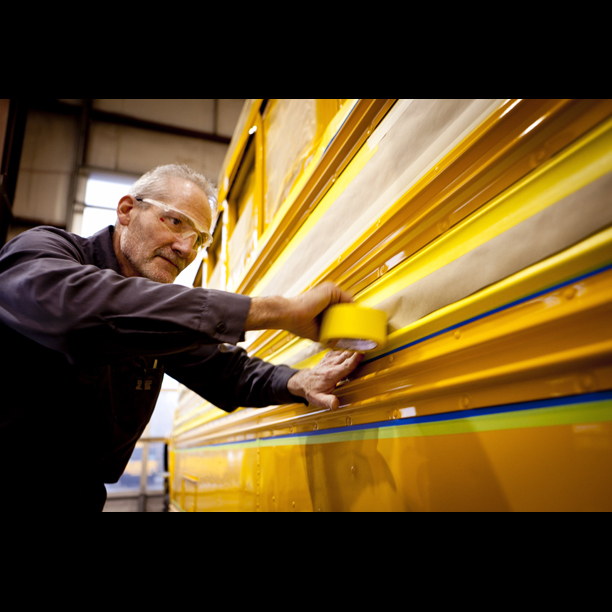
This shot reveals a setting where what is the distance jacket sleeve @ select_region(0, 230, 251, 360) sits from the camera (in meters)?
0.84

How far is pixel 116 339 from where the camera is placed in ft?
2.81

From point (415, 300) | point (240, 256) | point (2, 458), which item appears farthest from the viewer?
point (240, 256)

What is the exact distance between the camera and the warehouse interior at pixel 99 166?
271 inches

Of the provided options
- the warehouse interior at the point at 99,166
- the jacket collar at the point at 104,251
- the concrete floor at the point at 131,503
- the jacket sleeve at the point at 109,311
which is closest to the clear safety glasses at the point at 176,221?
the jacket collar at the point at 104,251

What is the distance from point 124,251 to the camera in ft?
4.68

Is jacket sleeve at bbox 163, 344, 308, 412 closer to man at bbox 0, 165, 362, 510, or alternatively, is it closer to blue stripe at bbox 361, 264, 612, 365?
man at bbox 0, 165, 362, 510

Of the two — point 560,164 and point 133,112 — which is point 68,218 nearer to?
point 133,112

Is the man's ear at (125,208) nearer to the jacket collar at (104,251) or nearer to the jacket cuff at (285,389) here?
the jacket collar at (104,251)

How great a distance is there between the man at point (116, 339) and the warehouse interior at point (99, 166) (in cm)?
542

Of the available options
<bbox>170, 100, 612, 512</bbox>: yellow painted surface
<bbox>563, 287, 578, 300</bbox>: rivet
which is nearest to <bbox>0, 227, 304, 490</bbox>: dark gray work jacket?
<bbox>170, 100, 612, 512</bbox>: yellow painted surface

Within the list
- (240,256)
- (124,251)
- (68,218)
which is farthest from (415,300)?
(68,218)

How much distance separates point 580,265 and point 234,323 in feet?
2.04

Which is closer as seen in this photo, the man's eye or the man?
the man
